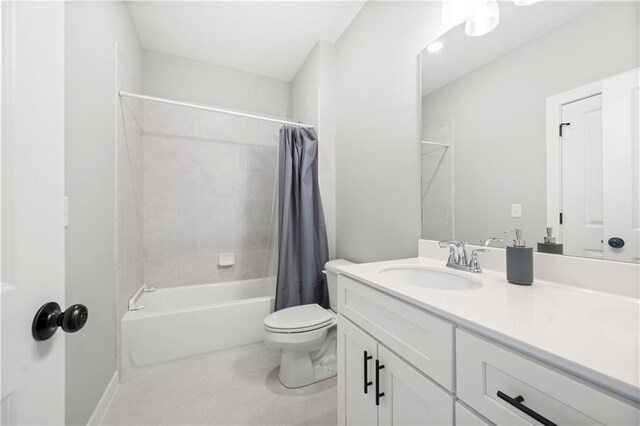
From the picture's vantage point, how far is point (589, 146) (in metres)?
0.75

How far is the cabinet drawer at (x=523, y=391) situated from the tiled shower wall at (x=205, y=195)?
7.52ft

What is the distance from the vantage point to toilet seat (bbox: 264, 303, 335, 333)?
4.82ft

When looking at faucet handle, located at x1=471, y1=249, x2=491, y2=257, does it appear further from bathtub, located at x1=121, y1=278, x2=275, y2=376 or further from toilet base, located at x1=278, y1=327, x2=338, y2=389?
bathtub, located at x1=121, y1=278, x2=275, y2=376

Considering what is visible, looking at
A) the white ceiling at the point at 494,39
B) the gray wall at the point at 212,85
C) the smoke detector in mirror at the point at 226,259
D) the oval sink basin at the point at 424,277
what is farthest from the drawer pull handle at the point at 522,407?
the gray wall at the point at 212,85

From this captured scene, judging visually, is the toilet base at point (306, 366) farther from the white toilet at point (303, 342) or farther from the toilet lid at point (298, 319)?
the toilet lid at point (298, 319)

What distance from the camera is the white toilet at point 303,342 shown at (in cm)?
146

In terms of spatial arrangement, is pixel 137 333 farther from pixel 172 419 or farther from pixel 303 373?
pixel 303 373

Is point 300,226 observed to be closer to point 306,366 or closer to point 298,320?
point 298,320

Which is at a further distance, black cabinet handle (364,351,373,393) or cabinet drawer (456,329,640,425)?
black cabinet handle (364,351,373,393)

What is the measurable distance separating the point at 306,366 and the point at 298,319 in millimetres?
296

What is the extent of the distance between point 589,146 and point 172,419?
6.83ft

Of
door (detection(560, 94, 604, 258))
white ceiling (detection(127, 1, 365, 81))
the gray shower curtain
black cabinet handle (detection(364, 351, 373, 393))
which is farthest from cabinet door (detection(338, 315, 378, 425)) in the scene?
white ceiling (detection(127, 1, 365, 81))

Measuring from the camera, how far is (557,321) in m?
0.54

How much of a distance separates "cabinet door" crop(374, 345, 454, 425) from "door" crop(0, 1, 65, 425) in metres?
0.79
